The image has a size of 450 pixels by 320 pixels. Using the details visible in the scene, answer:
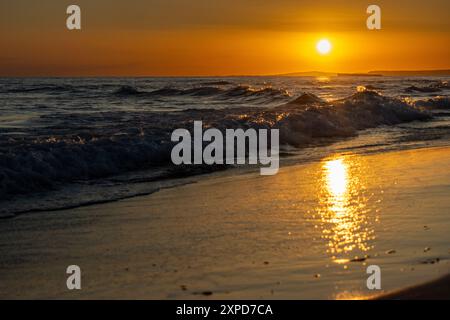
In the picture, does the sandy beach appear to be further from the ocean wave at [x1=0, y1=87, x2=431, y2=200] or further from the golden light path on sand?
the ocean wave at [x1=0, y1=87, x2=431, y2=200]

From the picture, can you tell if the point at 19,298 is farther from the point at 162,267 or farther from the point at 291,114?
the point at 291,114

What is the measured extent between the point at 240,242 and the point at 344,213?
1737 millimetres

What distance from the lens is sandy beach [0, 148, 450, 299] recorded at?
4.87m

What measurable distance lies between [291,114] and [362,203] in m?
11.2

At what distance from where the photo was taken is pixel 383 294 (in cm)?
455

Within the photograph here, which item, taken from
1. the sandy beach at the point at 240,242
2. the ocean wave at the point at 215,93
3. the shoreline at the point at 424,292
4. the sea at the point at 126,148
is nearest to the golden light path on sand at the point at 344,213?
the sandy beach at the point at 240,242

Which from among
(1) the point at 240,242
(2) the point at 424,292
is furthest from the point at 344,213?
(2) the point at 424,292

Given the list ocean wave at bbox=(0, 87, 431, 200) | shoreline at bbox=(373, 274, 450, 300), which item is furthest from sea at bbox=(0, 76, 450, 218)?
shoreline at bbox=(373, 274, 450, 300)

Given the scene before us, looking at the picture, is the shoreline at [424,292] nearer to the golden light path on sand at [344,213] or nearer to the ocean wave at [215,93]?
the golden light path on sand at [344,213]

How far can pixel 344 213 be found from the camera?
24.0 ft

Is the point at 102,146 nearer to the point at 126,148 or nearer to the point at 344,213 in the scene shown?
the point at 126,148

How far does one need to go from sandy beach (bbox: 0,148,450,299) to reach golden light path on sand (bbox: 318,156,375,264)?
1 centimetres
